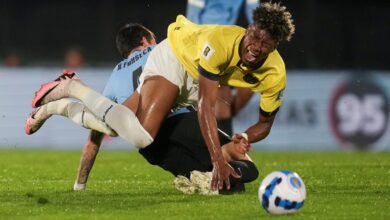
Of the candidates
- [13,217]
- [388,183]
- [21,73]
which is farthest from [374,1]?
[13,217]

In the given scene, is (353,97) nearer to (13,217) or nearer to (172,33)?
(172,33)

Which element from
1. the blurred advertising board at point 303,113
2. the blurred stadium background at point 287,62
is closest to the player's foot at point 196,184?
the blurred advertising board at point 303,113

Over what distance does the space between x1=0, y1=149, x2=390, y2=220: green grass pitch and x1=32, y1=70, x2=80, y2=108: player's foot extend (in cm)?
77

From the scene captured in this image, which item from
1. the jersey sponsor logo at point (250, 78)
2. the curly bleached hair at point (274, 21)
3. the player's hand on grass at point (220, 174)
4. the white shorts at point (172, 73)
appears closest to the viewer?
the player's hand on grass at point (220, 174)

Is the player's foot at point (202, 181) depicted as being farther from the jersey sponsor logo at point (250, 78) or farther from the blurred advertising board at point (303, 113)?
the blurred advertising board at point (303, 113)

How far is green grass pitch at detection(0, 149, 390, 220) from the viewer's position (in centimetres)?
680

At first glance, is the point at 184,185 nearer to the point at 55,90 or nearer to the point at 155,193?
the point at 155,193

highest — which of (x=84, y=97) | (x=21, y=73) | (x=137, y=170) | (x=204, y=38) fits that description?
(x=204, y=38)

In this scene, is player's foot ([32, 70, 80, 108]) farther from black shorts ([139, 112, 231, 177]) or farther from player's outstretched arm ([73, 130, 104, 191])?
black shorts ([139, 112, 231, 177])

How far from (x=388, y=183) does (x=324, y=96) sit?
7555 mm

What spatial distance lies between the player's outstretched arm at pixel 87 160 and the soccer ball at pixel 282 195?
2.38 m

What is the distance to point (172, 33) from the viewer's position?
29.2ft

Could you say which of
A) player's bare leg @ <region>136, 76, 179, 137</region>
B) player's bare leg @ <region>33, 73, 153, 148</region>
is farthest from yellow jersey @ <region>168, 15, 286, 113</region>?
player's bare leg @ <region>33, 73, 153, 148</region>

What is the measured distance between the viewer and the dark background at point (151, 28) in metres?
17.6
